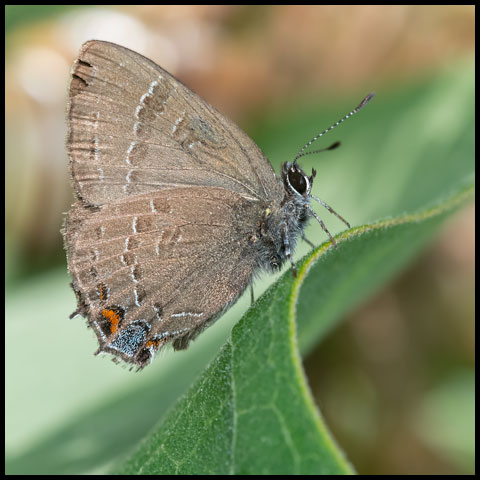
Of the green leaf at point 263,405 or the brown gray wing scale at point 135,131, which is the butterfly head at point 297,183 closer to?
the brown gray wing scale at point 135,131

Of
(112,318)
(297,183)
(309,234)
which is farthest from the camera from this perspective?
(309,234)

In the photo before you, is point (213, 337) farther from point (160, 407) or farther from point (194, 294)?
point (194, 294)

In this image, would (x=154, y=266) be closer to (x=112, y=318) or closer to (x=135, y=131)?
(x=112, y=318)

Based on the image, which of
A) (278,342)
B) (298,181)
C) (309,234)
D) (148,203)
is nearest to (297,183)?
(298,181)

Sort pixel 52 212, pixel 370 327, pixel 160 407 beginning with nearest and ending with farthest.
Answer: pixel 160 407
pixel 370 327
pixel 52 212

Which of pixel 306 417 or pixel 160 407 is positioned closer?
pixel 306 417

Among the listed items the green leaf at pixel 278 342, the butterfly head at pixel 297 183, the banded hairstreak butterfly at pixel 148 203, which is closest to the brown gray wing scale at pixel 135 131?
the banded hairstreak butterfly at pixel 148 203

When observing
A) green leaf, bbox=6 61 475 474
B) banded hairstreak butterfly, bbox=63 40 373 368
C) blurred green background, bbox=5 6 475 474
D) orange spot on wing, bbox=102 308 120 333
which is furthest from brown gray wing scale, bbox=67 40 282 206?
blurred green background, bbox=5 6 475 474

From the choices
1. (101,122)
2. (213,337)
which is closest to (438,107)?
(213,337)
